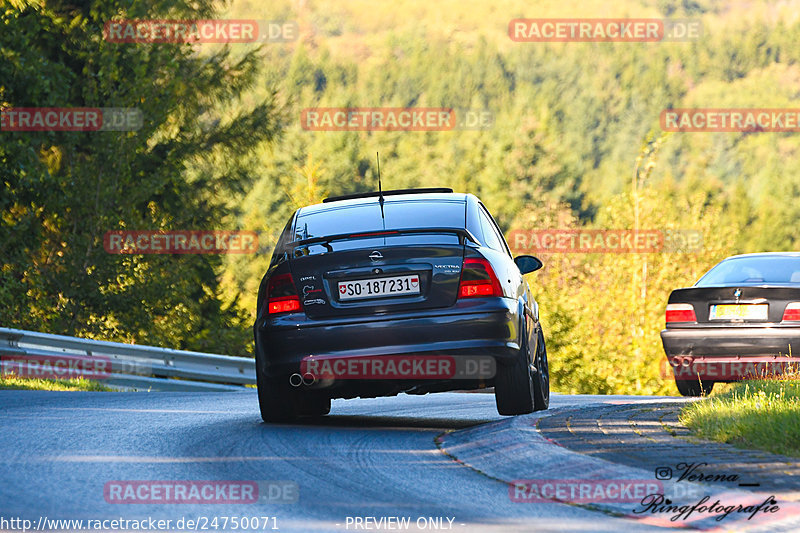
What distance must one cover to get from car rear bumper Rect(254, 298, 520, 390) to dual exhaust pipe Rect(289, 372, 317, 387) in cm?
6

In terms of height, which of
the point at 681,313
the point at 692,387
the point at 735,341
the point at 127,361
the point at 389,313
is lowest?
the point at 692,387

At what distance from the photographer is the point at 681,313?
1416 centimetres

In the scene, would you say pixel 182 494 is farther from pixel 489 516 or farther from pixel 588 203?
pixel 588 203

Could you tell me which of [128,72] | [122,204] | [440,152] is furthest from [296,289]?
[440,152]

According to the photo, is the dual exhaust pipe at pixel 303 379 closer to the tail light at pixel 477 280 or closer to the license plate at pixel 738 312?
the tail light at pixel 477 280

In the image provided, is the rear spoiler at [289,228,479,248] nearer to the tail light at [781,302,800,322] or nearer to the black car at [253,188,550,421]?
the black car at [253,188,550,421]

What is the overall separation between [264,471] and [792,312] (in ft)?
27.6

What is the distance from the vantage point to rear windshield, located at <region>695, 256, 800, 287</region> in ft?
46.3

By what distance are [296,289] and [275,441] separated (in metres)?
1.14

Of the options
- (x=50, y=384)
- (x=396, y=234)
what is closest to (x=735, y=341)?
(x=396, y=234)
